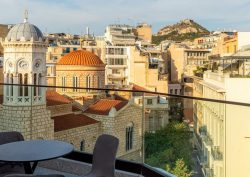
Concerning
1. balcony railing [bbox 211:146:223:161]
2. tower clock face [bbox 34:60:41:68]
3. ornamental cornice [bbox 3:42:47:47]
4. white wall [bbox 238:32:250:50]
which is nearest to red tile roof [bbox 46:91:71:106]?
tower clock face [bbox 34:60:41:68]

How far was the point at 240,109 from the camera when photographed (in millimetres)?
3080

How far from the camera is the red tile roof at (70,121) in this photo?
57.8 feet

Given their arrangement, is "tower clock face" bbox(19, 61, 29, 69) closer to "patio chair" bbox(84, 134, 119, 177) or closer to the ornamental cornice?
the ornamental cornice

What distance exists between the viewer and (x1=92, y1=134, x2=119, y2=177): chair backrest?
3.34m

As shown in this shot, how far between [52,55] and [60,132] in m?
40.4

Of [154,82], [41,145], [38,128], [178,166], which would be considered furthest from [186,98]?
[154,82]

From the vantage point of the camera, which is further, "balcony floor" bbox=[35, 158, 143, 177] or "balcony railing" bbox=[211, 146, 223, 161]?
"balcony floor" bbox=[35, 158, 143, 177]

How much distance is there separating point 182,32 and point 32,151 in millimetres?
114894

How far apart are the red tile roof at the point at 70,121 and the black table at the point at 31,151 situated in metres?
13.6

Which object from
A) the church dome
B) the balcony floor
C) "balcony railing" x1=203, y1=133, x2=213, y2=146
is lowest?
the balcony floor

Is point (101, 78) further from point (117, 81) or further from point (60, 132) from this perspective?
point (117, 81)

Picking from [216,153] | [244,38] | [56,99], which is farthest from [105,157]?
[244,38]

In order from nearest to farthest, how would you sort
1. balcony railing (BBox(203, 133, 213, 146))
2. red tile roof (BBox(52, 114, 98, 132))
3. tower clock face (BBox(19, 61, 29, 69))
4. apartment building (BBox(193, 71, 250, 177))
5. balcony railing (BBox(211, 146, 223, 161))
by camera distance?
apartment building (BBox(193, 71, 250, 177)) < balcony railing (BBox(211, 146, 223, 161)) < balcony railing (BBox(203, 133, 213, 146)) < red tile roof (BBox(52, 114, 98, 132)) < tower clock face (BBox(19, 61, 29, 69))

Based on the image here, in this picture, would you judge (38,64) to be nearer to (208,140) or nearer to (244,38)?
(208,140)
